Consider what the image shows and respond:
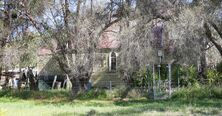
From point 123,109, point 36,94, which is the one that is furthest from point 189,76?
point 123,109

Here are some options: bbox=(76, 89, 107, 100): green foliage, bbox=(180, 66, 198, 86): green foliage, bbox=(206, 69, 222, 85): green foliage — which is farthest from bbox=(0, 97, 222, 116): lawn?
bbox=(180, 66, 198, 86): green foliage

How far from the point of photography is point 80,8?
2919cm

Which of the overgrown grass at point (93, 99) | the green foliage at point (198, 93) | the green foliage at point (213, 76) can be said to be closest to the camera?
the overgrown grass at point (93, 99)

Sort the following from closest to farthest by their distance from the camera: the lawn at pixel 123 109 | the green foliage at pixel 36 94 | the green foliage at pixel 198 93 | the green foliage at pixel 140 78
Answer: the lawn at pixel 123 109
the green foliage at pixel 198 93
the green foliage at pixel 36 94
the green foliage at pixel 140 78

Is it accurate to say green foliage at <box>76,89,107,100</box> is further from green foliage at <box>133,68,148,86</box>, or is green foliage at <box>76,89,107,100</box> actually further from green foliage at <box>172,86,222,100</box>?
green foliage at <box>172,86,222,100</box>

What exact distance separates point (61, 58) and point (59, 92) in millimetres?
2559

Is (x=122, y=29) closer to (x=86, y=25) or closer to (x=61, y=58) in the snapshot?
(x=86, y=25)

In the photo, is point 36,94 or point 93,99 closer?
point 93,99

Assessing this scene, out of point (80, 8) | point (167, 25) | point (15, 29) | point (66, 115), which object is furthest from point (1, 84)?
point (66, 115)

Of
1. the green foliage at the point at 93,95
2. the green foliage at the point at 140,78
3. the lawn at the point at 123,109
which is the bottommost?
the lawn at the point at 123,109

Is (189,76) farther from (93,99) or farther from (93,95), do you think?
(93,99)

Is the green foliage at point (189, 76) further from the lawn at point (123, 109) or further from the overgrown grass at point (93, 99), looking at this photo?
the lawn at point (123, 109)

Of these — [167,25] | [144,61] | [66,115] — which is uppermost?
[167,25]

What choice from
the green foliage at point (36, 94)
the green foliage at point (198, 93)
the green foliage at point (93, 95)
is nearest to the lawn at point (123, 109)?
the green foliage at point (198, 93)
